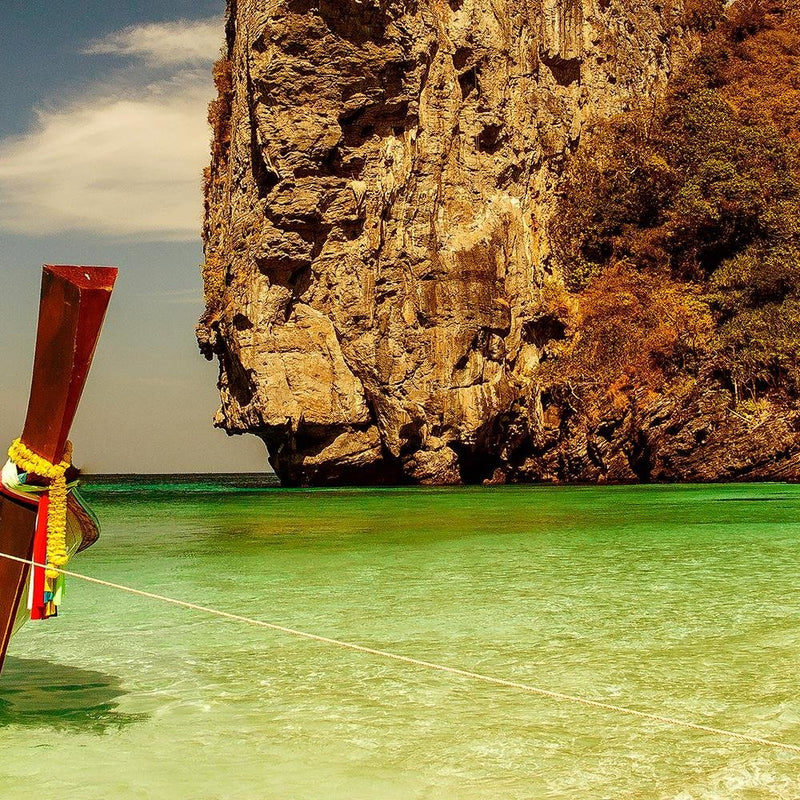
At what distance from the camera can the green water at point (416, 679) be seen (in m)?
3.38

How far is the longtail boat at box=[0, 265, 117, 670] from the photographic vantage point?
3662 millimetres

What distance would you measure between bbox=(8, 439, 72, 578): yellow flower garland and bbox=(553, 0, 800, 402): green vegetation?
91.8 feet

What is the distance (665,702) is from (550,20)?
35.6 m

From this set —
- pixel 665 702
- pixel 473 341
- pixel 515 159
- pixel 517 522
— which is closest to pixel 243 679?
pixel 665 702

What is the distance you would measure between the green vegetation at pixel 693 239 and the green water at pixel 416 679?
20503 mm

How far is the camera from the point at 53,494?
378 cm

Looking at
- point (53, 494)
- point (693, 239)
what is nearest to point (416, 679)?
point (53, 494)

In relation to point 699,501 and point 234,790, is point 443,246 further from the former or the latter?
point 234,790

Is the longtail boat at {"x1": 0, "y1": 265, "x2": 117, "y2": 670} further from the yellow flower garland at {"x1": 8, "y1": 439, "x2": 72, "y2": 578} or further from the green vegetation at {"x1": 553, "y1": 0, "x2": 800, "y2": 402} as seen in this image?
the green vegetation at {"x1": 553, "y1": 0, "x2": 800, "y2": 402}

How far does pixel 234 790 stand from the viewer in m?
3.28

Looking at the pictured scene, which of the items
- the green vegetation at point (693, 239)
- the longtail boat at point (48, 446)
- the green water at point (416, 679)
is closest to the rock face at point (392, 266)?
the green vegetation at point (693, 239)

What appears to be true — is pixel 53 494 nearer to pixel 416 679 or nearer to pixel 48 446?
pixel 48 446

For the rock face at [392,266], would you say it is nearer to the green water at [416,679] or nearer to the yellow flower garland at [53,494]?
the green water at [416,679]

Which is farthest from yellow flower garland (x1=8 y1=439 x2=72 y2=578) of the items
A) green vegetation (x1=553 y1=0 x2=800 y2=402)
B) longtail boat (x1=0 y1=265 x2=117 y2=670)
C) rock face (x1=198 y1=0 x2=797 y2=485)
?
green vegetation (x1=553 y1=0 x2=800 y2=402)
